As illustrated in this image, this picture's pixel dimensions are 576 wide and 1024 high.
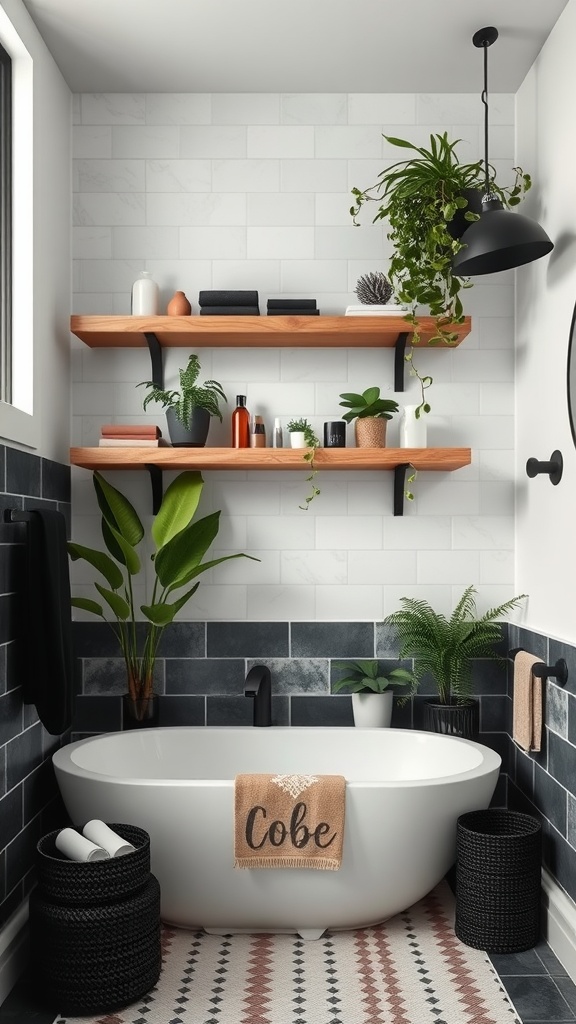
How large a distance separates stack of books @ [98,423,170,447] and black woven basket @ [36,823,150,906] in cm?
139

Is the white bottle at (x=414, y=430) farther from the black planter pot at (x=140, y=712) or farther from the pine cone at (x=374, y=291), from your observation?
the black planter pot at (x=140, y=712)

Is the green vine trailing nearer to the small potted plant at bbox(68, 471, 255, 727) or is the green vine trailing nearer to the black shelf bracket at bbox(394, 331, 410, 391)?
the black shelf bracket at bbox(394, 331, 410, 391)

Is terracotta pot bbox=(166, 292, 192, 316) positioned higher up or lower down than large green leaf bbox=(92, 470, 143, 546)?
higher up

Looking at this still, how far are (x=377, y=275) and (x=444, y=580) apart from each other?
118 centimetres

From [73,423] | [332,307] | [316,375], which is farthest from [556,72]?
[73,423]

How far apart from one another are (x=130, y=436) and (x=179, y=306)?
52 cm

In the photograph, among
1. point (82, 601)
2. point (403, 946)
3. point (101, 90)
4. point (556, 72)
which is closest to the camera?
point (403, 946)

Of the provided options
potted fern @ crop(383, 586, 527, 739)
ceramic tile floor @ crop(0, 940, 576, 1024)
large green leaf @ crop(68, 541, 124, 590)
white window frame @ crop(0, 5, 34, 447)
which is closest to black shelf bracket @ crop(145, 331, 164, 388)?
white window frame @ crop(0, 5, 34, 447)

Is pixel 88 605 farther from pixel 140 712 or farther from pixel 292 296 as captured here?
pixel 292 296

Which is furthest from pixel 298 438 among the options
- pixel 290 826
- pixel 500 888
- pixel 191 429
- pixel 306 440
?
pixel 500 888

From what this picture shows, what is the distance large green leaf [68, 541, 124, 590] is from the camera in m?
3.17

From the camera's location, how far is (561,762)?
2.71 meters

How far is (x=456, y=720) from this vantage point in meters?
3.21

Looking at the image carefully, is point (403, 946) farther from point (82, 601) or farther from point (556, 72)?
point (556, 72)
